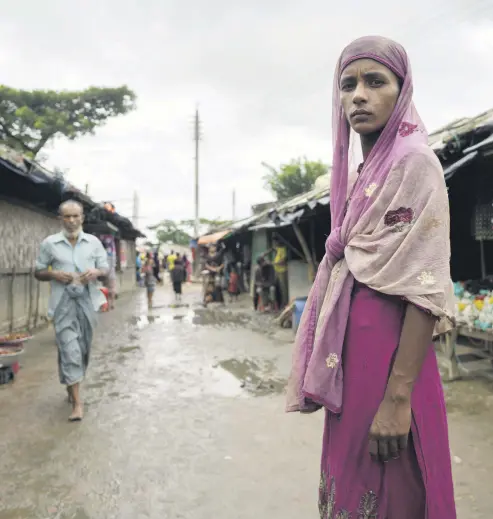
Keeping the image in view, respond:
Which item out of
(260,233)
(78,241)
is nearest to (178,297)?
(260,233)

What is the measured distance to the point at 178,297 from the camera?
16.6 m

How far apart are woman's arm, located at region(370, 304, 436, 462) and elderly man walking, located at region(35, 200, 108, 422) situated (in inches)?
132

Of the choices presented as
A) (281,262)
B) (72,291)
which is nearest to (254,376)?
(72,291)

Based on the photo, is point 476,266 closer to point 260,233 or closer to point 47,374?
point 47,374

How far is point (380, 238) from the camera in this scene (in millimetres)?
1279

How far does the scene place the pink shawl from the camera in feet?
4.05

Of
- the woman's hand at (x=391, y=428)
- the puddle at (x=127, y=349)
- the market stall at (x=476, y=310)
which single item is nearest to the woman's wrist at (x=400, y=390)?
the woman's hand at (x=391, y=428)

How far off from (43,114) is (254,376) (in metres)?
16.9

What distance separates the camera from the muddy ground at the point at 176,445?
2.64m

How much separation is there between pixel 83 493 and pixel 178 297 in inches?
550

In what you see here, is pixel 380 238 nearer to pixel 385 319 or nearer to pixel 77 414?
pixel 385 319

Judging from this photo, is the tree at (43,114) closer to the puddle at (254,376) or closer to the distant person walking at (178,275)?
the distant person walking at (178,275)

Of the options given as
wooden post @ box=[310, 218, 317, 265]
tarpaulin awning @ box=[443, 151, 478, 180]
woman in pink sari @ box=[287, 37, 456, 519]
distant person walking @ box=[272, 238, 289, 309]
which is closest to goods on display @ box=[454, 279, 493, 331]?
tarpaulin awning @ box=[443, 151, 478, 180]

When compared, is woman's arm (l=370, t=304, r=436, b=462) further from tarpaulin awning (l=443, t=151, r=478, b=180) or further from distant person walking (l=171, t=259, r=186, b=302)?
distant person walking (l=171, t=259, r=186, b=302)
